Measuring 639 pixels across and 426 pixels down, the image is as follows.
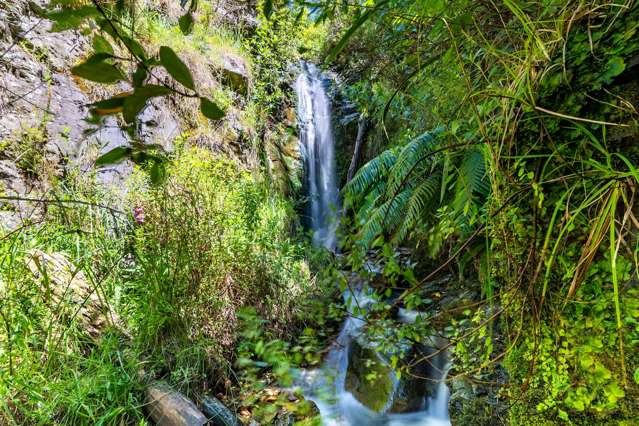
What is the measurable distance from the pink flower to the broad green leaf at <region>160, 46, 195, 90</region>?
227 cm

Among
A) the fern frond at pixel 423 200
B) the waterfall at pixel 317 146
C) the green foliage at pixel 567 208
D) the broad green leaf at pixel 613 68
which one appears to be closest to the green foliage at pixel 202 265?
the fern frond at pixel 423 200

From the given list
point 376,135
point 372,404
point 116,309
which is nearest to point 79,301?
point 116,309

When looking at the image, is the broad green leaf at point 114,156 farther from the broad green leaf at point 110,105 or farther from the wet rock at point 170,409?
the wet rock at point 170,409

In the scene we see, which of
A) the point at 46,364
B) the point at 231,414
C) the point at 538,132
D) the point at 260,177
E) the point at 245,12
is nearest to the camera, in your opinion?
the point at 538,132

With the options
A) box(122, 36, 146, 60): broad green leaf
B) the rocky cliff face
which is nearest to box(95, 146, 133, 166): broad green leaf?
box(122, 36, 146, 60): broad green leaf

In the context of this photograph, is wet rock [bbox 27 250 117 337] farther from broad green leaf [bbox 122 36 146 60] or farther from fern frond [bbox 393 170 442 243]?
fern frond [bbox 393 170 442 243]

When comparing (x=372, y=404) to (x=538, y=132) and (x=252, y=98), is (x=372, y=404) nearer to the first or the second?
(x=538, y=132)

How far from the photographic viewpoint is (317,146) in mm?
5781

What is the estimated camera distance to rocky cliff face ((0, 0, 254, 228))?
97.0 inches

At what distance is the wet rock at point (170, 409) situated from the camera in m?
1.62

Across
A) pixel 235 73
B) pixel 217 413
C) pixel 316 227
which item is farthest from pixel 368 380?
pixel 235 73

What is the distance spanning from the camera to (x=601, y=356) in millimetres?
768

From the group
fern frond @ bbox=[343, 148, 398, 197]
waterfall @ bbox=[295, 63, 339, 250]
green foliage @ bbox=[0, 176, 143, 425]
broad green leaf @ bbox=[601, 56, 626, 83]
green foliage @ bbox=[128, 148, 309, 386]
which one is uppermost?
waterfall @ bbox=[295, 63, 339, 250]

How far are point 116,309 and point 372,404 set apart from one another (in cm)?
194
